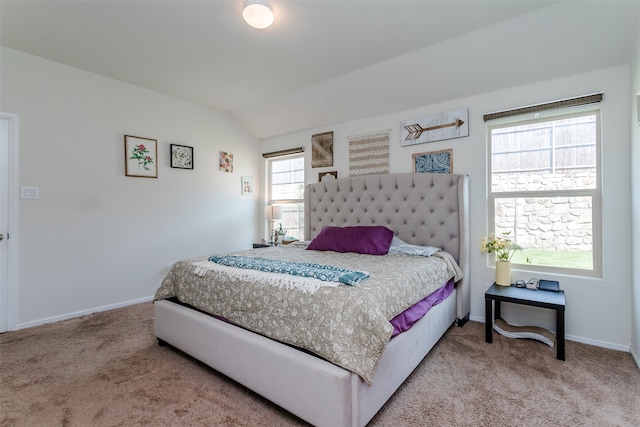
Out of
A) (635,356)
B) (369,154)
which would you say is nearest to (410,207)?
(369,154)

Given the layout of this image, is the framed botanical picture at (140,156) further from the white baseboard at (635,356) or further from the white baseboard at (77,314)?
the white baseboard at (635,356)

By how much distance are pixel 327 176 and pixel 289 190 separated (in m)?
0.86

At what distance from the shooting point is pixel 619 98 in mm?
2420

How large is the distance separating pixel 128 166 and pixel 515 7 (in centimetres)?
407

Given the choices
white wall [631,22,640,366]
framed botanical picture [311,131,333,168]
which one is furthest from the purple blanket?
framed botanical picture [311,131,333,168]

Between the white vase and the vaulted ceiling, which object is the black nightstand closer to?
the white vase

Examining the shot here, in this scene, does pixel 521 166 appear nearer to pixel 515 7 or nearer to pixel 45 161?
pixel 515 7

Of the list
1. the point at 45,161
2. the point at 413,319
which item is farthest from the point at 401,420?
the point at 45,161

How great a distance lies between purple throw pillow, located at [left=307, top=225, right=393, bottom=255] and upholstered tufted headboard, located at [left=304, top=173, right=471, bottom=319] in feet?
1.30

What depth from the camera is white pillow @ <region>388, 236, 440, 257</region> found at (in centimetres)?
276

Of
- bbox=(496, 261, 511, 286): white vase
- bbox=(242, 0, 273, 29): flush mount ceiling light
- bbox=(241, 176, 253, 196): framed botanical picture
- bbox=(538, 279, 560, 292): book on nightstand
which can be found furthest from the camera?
bbox=(241, 176, 253, 196): framed botanical picture

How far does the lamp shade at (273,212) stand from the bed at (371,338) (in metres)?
0.72

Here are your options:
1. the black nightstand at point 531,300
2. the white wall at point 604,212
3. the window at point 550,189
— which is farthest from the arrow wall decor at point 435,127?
the black nightstand at point 531,300

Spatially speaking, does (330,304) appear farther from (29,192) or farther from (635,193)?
(29,192)
